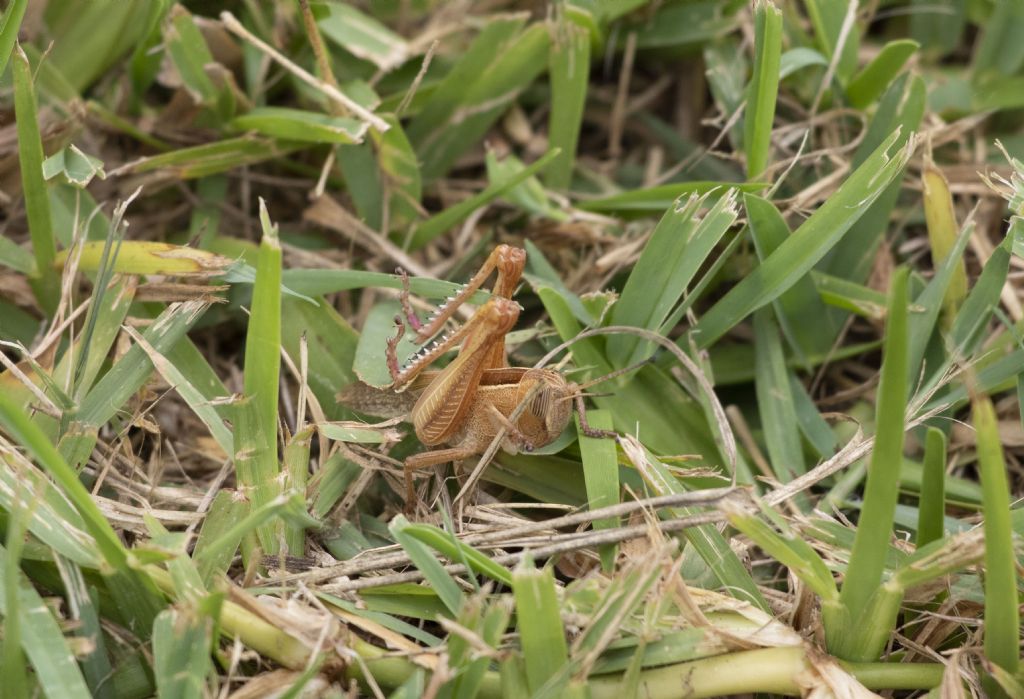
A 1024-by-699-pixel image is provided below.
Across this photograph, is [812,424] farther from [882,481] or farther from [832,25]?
[832,25]

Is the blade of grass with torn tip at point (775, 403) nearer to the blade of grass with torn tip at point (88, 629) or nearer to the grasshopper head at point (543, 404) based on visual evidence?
the grasshopper head at point (543, 404)

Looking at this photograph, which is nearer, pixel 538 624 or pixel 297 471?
pixel 538 624

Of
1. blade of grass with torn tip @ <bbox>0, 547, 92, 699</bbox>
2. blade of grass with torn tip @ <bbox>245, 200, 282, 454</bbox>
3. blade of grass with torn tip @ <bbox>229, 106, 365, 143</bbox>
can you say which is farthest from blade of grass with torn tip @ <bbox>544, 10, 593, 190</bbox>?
blade of grass with torn tip @ <bbox>0, 547, 92, 699</bbox>

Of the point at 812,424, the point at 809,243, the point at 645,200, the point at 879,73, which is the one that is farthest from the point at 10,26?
the point at 879,73

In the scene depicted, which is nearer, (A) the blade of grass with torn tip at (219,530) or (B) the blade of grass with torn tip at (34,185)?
(A) the blade of grass with torn tip at (219,530)

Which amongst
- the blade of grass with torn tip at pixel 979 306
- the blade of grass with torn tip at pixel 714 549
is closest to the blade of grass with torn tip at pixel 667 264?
the blade of grass with torn tip at pixel 714 549
